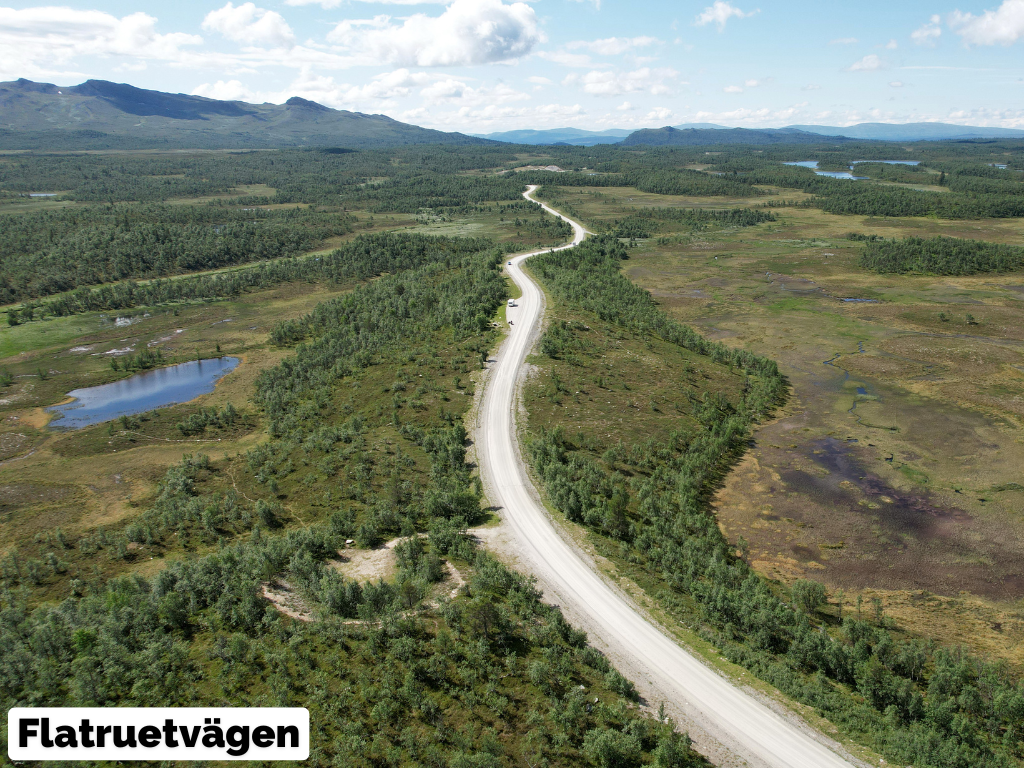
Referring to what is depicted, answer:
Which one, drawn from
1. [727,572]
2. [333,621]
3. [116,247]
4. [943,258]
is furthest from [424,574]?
[943,258]

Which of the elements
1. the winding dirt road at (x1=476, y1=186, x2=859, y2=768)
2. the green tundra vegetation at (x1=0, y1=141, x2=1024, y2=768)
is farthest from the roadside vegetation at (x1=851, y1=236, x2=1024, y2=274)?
the winding dirt road at (x1=476, y1=186, x2=859, y2=768)

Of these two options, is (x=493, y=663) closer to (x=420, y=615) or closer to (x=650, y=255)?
(x=420, y=615)

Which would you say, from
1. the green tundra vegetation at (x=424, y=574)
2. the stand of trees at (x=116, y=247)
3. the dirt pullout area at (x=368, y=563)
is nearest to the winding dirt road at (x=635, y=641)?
the green tundra vegetation at (x=424, y=574)

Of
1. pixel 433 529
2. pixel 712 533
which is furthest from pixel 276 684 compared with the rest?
pixel 712 533

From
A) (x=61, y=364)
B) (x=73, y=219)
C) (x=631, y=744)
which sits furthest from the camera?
(x=73, y=219)

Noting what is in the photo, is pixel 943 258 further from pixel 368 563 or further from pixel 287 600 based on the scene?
pixel 287 600
